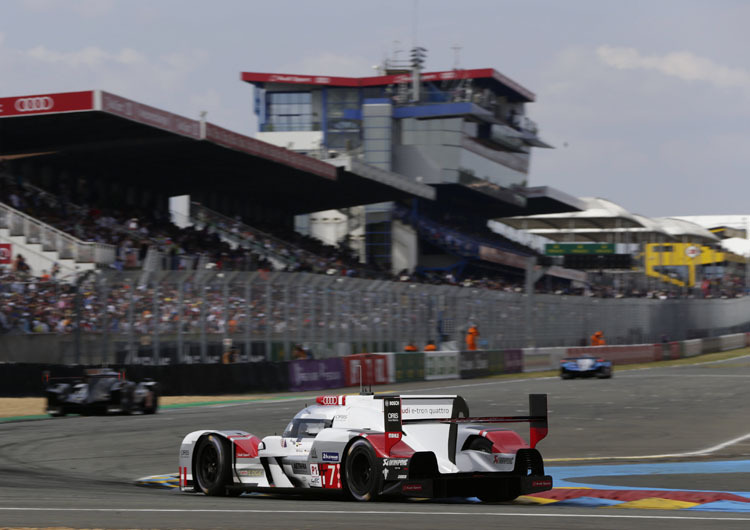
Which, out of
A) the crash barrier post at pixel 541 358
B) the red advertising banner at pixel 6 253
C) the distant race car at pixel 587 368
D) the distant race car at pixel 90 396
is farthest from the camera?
the crash barrier post at pixel 541 358

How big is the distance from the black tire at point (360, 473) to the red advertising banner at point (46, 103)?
29680 mm

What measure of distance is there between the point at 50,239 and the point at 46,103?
16.2ft

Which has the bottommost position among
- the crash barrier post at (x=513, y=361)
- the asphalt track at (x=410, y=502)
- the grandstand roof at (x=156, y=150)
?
the asphalt track at (x=410, y=502)

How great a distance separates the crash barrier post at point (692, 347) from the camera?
192 ft

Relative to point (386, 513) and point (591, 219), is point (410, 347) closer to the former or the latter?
point (386, 513)

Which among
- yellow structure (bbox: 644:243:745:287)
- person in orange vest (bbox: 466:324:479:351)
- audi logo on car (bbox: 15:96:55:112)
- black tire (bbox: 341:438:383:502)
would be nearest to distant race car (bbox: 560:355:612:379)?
person in orange vest (bbox: 466:324:479:351)

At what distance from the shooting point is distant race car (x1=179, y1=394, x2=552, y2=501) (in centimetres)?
915

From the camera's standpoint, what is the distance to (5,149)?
41500 millimetres

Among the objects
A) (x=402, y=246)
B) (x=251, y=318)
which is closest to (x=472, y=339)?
(x=251, y=318)

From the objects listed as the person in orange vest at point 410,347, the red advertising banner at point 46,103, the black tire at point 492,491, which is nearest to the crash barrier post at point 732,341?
the person in orange vest at point 410,347

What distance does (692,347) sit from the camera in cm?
5994

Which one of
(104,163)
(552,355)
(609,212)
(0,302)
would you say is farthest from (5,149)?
(609,212)

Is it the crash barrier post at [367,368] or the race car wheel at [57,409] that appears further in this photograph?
the crash barrier post at [367,368]

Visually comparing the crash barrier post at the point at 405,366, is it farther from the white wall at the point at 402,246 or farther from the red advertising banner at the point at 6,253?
the white wall at the point at 402,246
